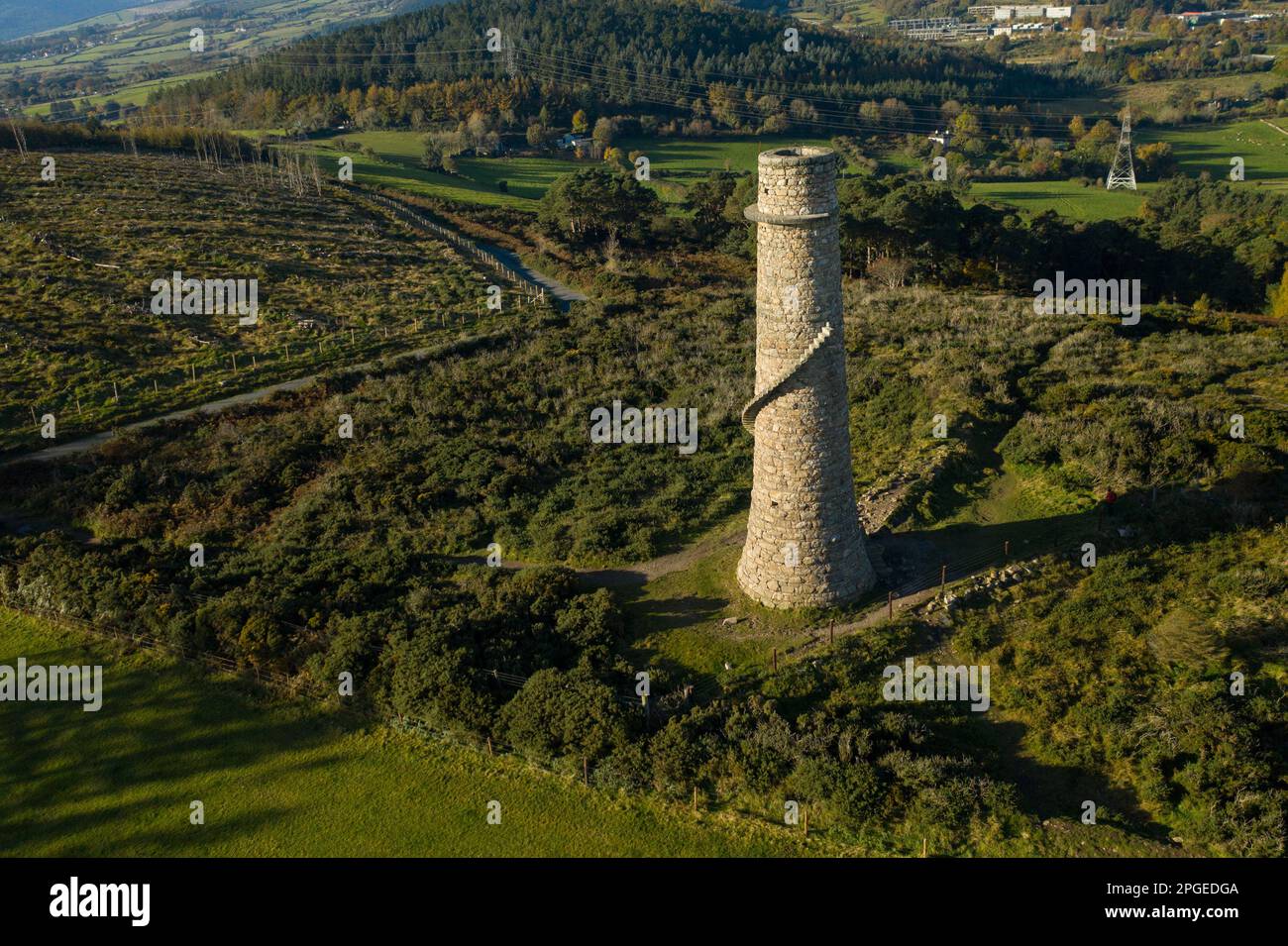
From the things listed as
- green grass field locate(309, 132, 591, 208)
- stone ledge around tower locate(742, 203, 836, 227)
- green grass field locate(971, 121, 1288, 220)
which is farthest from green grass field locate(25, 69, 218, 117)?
stone ledge around tower locate(742, 203, 836, 227)

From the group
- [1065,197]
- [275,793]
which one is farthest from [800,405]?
[1065,197]

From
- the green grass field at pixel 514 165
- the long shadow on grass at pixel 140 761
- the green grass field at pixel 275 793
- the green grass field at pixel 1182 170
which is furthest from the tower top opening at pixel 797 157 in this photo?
the green grass field at pixel 1182 170

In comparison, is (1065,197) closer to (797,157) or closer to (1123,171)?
(1123,171)

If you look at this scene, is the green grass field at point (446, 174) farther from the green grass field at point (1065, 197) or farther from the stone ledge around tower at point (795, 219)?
the stone ledge around tower at point (795, 219)

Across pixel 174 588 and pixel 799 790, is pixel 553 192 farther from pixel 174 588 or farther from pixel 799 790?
pixel 799 790

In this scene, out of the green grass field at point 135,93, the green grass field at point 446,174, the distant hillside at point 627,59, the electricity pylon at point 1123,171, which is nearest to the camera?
the green grass field at point 446,174

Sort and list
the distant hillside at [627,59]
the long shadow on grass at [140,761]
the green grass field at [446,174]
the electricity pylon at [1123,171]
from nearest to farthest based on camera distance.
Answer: the long shadow on grass at [140,761] < the green grass field at [446,174] < the electricity pylon at [1123,171] < the distant hillside at [627,59]

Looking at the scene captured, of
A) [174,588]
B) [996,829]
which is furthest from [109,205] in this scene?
[996,829]
